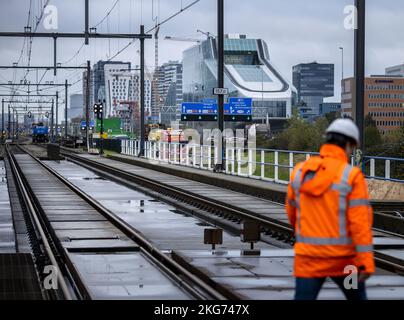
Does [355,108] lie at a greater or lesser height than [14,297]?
greater

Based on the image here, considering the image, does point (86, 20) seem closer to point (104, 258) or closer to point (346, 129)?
point (104, 258)

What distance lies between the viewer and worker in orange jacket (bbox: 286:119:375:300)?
632cm

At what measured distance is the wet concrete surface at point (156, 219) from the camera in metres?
17.4

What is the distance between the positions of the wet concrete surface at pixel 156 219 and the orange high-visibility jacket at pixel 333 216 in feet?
33.1

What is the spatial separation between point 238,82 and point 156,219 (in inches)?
6122

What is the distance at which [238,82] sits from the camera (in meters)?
177

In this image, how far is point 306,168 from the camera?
6.64 m

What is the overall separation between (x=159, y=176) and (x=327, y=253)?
35209 mm

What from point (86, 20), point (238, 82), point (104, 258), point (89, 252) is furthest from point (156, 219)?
point (238, 82)

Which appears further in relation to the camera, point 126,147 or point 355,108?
point 126,147

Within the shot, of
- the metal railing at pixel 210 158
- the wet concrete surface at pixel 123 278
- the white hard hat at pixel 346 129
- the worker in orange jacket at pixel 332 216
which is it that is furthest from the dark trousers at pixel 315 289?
the metal railing at pixel 210 158

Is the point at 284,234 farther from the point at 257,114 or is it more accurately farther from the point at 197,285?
the point at 257,114

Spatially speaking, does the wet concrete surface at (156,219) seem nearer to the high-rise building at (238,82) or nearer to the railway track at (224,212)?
the railway track at (224,212)
